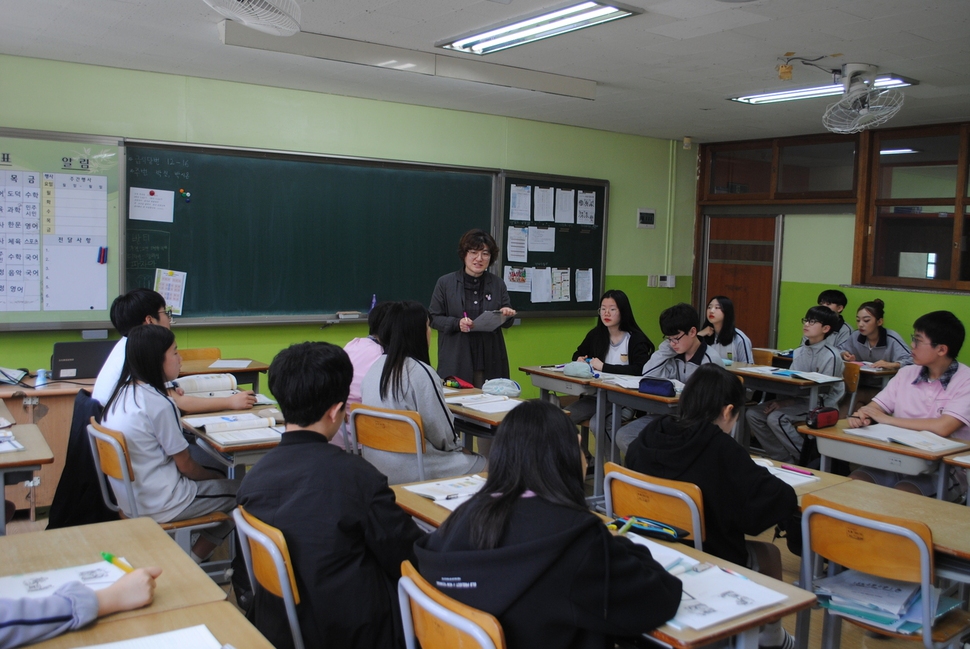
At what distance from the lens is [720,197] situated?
831 cm

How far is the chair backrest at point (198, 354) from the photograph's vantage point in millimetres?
5117

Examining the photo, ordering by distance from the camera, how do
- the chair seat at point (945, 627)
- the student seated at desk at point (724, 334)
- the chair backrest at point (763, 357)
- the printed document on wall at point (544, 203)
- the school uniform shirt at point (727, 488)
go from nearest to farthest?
the chair seat at point (945, 627) → the school uniform shirt at point (727, 488) → the student seated at desk at point (724, 334) → the chair backrest at point (763, 357) → the printed document on wall at point (544, 203)

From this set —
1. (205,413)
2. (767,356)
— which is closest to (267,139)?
(205,413)

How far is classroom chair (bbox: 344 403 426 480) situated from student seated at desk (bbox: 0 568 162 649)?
4.92ft

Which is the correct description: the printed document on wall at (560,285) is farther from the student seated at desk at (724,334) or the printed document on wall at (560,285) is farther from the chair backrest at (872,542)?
the chair backrest at (872,542)

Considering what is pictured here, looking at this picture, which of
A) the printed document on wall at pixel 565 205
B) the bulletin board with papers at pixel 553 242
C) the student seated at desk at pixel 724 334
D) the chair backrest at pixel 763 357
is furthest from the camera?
the printed document on wall at pixel 565 205

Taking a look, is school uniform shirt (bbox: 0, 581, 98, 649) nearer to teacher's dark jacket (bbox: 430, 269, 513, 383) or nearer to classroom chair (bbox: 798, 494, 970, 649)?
classroom chair (bbox: 798, 494, 970, 649)

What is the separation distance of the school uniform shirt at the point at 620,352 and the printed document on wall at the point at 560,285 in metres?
2.08

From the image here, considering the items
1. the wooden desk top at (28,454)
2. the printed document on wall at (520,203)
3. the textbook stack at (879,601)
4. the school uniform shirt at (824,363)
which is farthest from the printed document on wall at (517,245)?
the textbook stack at (879,601)

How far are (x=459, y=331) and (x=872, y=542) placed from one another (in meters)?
3.08

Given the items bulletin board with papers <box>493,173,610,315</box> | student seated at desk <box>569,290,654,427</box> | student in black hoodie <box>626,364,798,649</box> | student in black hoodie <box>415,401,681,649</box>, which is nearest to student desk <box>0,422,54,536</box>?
student in black hoodie <box>415,401,681,649</box>

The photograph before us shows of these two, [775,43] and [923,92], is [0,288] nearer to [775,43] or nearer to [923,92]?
[775,43]

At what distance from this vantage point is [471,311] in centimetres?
507

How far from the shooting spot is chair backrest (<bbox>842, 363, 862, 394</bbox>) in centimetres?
535
